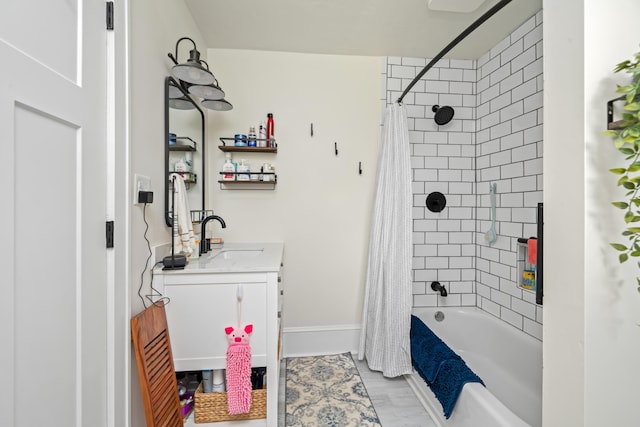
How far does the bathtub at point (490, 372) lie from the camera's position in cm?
130

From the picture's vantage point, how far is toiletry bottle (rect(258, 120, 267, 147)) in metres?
2.18

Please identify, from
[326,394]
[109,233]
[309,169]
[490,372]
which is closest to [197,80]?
[109,233]

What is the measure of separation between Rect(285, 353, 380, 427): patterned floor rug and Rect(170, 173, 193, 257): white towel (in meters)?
1.23

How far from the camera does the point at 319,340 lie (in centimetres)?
237

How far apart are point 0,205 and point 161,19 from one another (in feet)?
4.30

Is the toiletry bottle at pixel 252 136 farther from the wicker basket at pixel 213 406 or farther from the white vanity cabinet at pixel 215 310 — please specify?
the wicker basket at pixel 213 406

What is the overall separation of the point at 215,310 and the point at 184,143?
107 centimetres

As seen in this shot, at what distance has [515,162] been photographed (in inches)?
81.0

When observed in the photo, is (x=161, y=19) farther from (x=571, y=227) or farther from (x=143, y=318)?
(x=571, y=227)

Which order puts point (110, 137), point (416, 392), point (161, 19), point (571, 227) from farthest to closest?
point (416, 392), point (161, 19), point (110, 137), point (571, 227)

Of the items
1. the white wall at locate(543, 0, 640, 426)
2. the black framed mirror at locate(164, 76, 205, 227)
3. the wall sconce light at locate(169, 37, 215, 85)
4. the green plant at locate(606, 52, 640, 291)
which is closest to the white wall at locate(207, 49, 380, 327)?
the black framed mirror at locate(164, 76, 205, 227)

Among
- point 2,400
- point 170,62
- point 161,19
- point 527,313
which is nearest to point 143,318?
point 2,400

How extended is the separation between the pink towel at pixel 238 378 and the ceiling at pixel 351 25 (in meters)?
2.12

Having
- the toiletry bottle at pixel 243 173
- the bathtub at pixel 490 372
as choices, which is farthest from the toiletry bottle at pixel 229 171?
the bathtub at pixel 490 372
